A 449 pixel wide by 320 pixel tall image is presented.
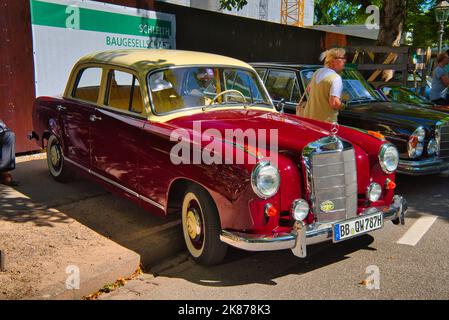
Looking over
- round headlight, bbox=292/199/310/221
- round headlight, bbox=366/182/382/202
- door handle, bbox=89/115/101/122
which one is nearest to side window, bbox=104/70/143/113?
door handle, bbox=89/115/101/122

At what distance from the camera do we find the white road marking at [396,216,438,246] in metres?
4.83

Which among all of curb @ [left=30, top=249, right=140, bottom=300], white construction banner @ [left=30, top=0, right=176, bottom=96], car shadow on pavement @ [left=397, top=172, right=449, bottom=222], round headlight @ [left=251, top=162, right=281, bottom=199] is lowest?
car shadow on pavement @ [left=397, top=172, right=449, bottom=222]

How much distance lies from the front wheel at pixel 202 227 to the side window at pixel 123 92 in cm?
119

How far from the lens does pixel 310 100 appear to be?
609 cm

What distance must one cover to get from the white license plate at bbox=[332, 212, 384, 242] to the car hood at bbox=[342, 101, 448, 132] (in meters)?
2.60

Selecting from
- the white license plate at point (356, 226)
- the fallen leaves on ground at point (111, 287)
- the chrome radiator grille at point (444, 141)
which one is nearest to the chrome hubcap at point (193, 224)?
the fallen leaves on ground at point (111, 287)

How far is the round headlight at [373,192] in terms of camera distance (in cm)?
433

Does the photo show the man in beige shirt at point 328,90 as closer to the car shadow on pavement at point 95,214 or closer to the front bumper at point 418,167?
the front bumper at point 418,167

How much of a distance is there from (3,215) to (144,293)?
2.14m

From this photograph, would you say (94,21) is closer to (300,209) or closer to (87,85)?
(87,85)

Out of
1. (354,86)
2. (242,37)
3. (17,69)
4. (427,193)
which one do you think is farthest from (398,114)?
(242,37)

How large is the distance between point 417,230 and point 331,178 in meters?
1.80

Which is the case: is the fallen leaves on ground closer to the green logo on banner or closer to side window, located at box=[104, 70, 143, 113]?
side window, located at box=[104, 70, 143, 113]
